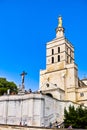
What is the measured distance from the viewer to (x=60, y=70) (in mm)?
56250

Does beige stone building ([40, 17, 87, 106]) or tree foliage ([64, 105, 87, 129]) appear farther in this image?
beige stone building ([40, 17, 87, 106])

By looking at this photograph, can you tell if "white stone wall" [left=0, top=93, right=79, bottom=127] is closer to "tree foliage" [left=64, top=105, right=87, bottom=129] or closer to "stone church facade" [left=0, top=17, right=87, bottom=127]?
Answer: "stone church facade" [left=0, top=17, right=87, bottom=127]

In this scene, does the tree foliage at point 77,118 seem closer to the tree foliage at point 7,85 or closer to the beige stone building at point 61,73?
the beige stone building at point 61,73

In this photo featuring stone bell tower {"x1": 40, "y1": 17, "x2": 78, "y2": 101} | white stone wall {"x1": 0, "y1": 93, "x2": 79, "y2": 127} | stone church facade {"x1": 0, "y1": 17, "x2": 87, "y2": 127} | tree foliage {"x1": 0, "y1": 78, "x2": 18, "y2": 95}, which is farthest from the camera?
tree foliage {"x1": 0, "y1": 78, "x2": 18, "y2": 95}

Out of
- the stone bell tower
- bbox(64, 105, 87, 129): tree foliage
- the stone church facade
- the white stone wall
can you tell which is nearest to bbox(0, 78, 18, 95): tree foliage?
the stone church facade

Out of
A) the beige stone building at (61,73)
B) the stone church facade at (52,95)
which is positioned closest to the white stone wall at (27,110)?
the stone church facade at (52,95)

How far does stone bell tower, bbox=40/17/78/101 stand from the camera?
53.0m

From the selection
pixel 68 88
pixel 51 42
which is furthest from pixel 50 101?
pixel 51 42

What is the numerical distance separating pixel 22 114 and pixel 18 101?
2.28 metres

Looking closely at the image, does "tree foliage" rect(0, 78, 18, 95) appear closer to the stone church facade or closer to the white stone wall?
the stone church facade

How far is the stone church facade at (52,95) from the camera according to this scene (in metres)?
40.0

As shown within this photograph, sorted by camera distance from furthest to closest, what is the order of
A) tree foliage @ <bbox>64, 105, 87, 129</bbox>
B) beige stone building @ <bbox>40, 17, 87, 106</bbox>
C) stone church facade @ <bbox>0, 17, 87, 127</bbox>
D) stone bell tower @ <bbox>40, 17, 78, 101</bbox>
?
stone bell tower @ <bbox>40, 17, 78, 101</bbox> < beige stone building @ <bbox>40, 17, 87, 106</bbox> < stone church facade @ <bbox>0, 17, 87, 127</bbox> < tree foliage @ <bbox>64, 105, 87, 129</bbox>

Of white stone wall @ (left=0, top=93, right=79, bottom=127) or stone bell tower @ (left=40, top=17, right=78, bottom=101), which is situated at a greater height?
stone bell tower @ (left=40, top=17, right=78, bottom=101)

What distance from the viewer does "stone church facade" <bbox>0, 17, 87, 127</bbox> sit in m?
40.0
